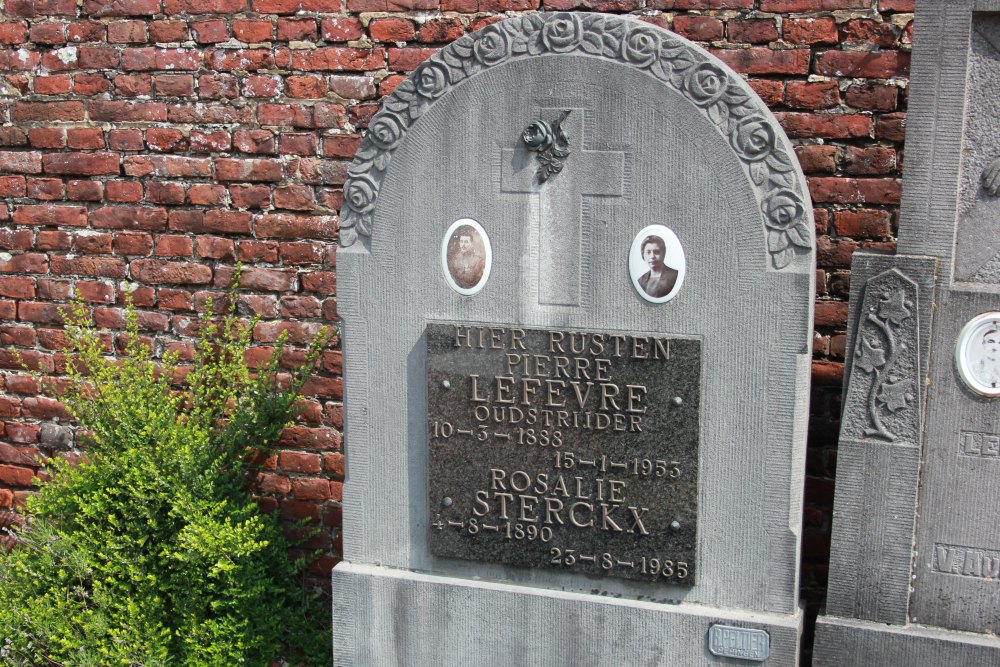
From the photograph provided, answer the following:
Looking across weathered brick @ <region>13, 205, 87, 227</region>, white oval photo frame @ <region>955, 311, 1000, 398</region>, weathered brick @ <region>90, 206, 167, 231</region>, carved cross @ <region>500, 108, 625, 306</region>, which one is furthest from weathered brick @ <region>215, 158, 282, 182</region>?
white oval photo frame @ <region>955, 311, 1000, 398</region>

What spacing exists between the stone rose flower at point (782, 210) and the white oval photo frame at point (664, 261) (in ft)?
0.76

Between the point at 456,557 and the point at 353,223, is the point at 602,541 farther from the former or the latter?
the point at 353,223

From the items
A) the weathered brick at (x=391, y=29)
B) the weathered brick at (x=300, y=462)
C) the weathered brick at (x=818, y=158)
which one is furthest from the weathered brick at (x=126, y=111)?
the weathered brick at (x=818, y=158)

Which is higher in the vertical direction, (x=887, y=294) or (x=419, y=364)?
(x=887, y=294)

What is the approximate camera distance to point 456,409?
2936 mm

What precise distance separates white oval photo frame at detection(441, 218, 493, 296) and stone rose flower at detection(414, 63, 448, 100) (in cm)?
35

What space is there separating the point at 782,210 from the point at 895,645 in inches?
44.5

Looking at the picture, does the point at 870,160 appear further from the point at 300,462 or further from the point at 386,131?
the point at 300,462

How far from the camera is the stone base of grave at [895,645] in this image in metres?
2.61

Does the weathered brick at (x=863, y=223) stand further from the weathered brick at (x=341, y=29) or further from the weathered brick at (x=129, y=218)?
the weathered brick at (x=129, y=218)

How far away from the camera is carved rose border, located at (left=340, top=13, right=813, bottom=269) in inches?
102

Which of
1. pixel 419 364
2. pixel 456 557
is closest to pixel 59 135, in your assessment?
pixel 419 364

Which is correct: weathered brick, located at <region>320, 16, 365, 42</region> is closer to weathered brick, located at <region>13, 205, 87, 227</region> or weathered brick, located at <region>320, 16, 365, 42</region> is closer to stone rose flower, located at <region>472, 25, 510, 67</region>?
stone rose flower, located at <region>472, 25, 510, 67</region>

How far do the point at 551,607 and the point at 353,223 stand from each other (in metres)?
1.19
